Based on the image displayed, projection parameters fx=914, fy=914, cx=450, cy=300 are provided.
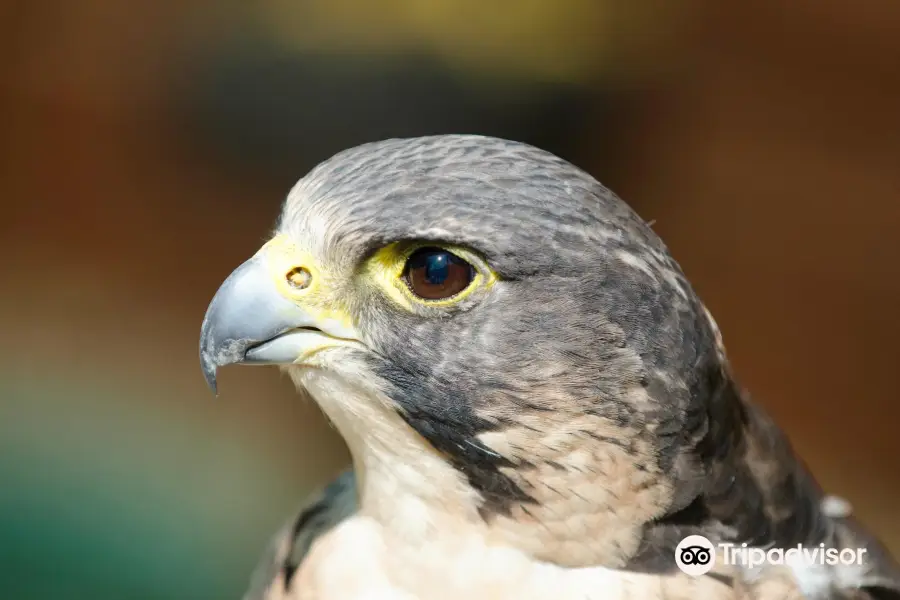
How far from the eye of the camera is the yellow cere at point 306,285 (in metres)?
1.47

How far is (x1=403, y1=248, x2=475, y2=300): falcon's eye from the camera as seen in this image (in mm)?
1380

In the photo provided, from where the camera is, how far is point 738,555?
5.16ft

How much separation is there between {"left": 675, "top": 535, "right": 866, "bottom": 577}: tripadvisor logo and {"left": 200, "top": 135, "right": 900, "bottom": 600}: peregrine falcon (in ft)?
0.04

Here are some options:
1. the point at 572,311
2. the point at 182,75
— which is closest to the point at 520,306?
the point at 572,311

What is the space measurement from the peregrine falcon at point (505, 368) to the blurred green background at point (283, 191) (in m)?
2.50

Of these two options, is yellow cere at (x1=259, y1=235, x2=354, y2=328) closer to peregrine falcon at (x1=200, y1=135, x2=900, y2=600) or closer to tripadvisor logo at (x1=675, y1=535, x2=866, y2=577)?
peregrine falcon at (x1=200, y1=135, x2=900, y2=600)

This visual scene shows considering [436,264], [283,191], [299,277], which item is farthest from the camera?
[283,191]

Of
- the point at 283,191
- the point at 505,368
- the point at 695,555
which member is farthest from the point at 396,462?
the point at 283,191

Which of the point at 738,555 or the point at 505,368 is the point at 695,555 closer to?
the point at 738,555

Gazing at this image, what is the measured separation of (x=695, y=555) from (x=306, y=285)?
0.79m

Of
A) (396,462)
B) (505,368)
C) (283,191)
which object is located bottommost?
(396,462)

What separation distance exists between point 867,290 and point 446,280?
3.08m

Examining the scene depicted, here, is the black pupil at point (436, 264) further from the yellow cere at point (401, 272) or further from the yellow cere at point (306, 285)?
the yellow cere at point (306, 285)

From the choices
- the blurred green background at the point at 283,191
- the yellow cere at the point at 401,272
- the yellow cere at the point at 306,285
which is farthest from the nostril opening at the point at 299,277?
the blurred green background at the point at 283,191
